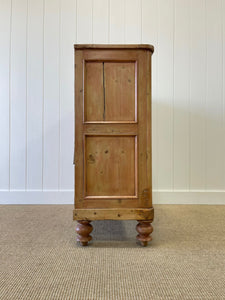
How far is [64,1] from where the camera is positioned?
2.30 m

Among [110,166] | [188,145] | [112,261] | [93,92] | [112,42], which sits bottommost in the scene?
[112,261]

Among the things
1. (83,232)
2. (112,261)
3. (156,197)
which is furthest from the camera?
(156,197)

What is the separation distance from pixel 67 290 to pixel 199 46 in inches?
88.5

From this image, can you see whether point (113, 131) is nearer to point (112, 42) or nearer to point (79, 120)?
point (79, 120)

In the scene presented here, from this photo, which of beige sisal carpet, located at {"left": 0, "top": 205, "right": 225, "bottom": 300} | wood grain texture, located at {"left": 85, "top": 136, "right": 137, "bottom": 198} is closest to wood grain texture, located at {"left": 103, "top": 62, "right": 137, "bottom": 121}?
wood grain texture, located at {"left": 85, "top": 136, "right": 137, "bottom": 198}

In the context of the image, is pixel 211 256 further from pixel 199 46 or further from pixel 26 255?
pixel 199 46

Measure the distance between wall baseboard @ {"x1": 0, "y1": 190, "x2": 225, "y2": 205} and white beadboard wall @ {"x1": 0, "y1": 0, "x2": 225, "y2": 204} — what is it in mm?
84

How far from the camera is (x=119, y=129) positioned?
1285mm

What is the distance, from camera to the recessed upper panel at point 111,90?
4.24 ft

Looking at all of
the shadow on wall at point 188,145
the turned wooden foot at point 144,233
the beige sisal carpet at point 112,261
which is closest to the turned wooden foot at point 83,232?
the beige sisal carpet at point 112,261

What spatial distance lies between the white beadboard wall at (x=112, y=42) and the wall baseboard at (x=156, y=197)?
0.28ft

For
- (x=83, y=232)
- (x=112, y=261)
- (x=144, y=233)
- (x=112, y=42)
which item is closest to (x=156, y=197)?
(x=144, y=233)

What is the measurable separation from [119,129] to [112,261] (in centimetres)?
62

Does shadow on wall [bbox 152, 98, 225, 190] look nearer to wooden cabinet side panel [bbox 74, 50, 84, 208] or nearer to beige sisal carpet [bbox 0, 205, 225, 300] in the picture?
beige sisal carpet [bbox 0, 205, 225, 300]
